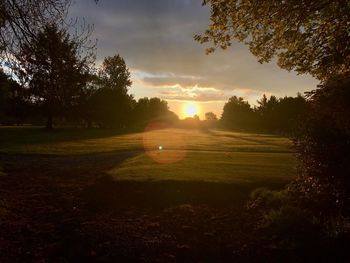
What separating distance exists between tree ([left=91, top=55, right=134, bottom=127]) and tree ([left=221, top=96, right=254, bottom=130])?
Answer: 56.2 meters

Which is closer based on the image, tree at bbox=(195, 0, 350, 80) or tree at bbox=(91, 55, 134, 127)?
tree at bbox=(195, 0, 350, 80)

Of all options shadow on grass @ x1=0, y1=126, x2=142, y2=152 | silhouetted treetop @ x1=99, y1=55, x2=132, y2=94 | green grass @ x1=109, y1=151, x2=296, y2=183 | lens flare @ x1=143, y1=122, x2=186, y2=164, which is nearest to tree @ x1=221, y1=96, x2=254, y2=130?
silhouetted treetop @ x1=99, y1=55, x2=132, y2=94

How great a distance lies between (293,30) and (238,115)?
154 meters

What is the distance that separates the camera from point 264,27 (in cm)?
1891

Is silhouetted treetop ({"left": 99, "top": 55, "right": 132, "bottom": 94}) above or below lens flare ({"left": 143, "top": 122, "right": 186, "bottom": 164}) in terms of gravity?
above

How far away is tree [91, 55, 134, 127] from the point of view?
344ft

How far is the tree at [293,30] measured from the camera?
55.9ft

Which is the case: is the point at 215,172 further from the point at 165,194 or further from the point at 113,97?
the point at 113,97

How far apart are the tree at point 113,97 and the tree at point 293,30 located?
79766 mm

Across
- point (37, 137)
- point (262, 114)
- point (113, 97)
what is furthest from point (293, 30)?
point (262, 114)

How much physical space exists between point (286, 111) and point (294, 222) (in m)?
121

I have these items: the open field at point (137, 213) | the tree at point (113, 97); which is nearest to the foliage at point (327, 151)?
the open field at point (137, 213)

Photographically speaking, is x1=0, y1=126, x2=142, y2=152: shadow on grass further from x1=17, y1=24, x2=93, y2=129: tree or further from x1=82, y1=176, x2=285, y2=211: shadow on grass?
x1=17, y1=24, x2=93, y2=129: tree

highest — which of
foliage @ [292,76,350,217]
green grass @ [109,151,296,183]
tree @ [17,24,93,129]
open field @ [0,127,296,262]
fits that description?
tree @ [17,24,93,129]
